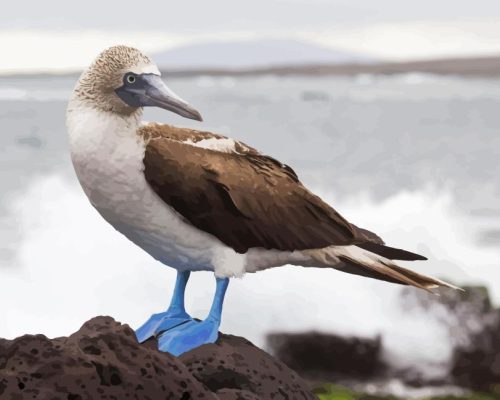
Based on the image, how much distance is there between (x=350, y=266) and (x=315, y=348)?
301 inches

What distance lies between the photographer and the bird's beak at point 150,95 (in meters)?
5.19

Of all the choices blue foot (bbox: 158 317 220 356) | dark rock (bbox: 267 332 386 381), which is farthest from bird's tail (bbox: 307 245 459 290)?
dark rock (bbox: 267 332 386 381)

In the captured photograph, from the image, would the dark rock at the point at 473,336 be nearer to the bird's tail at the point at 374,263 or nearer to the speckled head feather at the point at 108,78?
the bird's tail at the point at 374,263

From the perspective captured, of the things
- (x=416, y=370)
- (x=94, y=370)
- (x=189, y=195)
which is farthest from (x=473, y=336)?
(x=94, y=370)

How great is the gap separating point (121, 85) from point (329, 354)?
8302mm

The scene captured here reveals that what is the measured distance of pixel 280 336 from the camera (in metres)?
13.4

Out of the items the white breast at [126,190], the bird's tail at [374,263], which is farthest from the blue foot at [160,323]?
the bird's tail at [374,263]

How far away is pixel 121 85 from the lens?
5172mm

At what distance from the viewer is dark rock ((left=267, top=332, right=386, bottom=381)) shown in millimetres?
12609

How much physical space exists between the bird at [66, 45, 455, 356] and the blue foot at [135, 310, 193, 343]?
74 millimetres

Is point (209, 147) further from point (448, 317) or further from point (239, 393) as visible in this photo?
point (448, 317)

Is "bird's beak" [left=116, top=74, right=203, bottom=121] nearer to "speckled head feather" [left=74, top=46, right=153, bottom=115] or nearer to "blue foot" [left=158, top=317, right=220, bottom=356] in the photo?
"speckled head feather" [left=74, top=46, right=153, bottom=115]

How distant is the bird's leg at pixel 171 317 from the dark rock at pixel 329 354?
6.84 meters

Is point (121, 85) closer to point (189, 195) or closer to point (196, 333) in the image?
point (189, 195)
